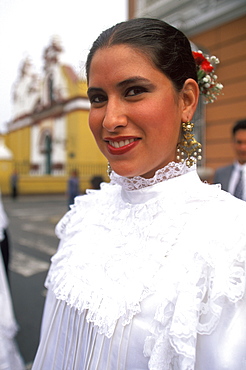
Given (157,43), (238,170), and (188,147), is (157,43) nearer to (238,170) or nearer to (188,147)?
(188,147)

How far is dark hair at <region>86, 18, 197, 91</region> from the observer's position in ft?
3.21

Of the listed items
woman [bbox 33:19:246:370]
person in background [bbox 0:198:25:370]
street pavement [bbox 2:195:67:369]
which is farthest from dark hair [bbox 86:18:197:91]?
street pavement [bbox 2:195:67:369]

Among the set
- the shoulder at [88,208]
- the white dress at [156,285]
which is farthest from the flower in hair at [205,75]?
the shoulder at [88,208]

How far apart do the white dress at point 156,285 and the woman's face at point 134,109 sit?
4.5 inches

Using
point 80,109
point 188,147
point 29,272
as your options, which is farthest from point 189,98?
point 80,109

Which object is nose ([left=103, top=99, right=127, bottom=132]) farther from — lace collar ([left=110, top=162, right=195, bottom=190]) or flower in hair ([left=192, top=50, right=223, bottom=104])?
flower in hair ([left=192, top=50, right=223, bottom=104])

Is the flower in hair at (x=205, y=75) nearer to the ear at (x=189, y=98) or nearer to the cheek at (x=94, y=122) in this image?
the ear at (x=189, y=98)

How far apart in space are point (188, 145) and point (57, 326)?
2.65ft

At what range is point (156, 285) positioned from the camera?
942 mm

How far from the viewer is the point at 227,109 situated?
6332mm

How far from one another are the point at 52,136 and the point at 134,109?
2084cm

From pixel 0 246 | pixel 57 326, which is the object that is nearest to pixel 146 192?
Answer: pixel 57 326

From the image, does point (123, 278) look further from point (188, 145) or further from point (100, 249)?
point (188, 145)

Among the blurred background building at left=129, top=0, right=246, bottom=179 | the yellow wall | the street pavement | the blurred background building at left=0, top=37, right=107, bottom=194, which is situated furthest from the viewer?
the yellow wall
